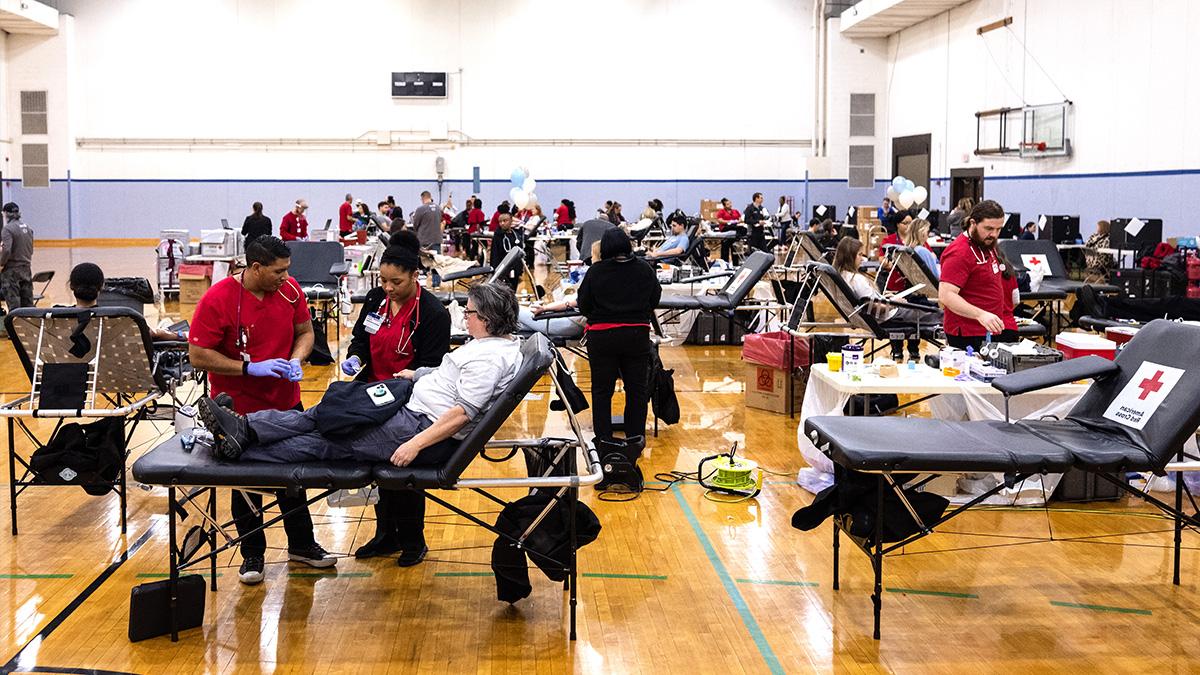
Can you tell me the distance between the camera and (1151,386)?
4531 mm

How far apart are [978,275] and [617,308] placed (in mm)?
1979

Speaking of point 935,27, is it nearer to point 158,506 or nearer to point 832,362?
point 832,362

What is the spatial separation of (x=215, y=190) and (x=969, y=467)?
2762cm

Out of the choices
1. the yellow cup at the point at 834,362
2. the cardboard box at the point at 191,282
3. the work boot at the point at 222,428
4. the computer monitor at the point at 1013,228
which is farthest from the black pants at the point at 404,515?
the computer monitor at the point at 1013,228

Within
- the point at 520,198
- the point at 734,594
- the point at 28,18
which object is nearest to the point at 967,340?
the point at 734,594

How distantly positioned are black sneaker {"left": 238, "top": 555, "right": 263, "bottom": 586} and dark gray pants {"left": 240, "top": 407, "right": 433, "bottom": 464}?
32.8 inches

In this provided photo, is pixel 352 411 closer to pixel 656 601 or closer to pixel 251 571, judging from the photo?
pixel 251 571

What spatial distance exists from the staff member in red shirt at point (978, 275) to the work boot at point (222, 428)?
3905 mm

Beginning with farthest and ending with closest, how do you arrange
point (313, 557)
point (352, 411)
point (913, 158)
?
point (913, 158), point (313, 557), point (352, 411)

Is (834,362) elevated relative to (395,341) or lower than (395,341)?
lower

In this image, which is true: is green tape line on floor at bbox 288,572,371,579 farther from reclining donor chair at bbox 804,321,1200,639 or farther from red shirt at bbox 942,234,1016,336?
red shirt at bbox 942,234,1016,336

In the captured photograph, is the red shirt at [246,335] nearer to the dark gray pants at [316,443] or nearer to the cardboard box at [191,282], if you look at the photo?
the dark gray pants at [316,443]

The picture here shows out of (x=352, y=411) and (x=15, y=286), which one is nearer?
(x=352, y=411)

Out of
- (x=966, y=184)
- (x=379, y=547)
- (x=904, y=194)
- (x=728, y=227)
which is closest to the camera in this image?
(x=379, y=547)
